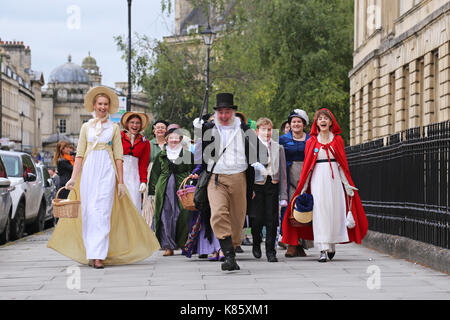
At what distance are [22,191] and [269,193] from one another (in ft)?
26.1

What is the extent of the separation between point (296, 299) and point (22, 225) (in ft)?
40.3

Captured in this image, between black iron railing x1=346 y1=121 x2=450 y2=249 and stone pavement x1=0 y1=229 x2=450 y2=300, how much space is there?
1.65 feet

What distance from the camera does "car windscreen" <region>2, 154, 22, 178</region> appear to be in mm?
20312

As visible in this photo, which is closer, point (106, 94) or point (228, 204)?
point (228, 204)

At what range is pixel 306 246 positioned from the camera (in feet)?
47.9

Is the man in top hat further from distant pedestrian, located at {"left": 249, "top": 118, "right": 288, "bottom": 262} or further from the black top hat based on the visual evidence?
distant pedestrian, located at {"left": 249, "top": 118, "right": 288, "bottom": 262}

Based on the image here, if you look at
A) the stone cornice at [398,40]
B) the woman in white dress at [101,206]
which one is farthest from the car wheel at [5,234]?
the stone cornice at [398,40]

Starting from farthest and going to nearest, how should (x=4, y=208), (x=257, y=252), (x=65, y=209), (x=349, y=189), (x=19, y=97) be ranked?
1. (x=19, y=97)
2. (x=4, y=208)
3. (x=257, y=252)
4. (x=349, y=189)
5. (x=65, y=209)

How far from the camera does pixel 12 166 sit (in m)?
20.5

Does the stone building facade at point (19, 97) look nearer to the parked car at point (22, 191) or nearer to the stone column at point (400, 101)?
the stone column at point (400, 101)

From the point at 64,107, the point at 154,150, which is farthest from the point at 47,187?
the point at 64,107

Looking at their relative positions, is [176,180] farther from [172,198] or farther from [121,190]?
[121,190]

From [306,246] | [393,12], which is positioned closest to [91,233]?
[306,246]

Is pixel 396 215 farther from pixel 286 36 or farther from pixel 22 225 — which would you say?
pixel 286 36
